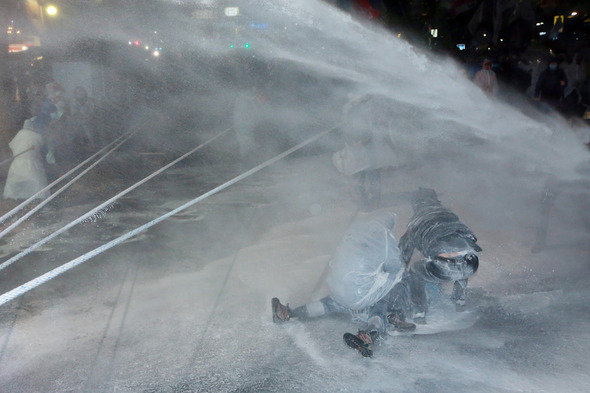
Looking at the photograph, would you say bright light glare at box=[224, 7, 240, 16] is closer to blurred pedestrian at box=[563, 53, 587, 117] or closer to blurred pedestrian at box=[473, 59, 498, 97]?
blurred pedestrian at box=[563, 53, 587, 117]

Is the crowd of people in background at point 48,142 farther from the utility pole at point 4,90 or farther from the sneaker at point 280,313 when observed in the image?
the sneaker at point 280,313

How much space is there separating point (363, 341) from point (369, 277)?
47cm

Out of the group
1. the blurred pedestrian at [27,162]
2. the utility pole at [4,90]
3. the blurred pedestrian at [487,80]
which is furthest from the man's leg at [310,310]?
the utility pole at [4,90]

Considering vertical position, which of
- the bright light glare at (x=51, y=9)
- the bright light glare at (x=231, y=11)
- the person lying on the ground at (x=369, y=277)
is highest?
the bright light glare at (x=231, y=11)

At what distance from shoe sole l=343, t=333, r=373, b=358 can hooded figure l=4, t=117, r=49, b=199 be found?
6.41 metres

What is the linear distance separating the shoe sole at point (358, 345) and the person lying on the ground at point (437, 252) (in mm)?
742

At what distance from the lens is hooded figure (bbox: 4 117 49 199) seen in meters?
7.97

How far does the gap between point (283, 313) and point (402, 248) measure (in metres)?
1.15

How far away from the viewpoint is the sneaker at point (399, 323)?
13.1 feet

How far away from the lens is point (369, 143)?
6.42 m

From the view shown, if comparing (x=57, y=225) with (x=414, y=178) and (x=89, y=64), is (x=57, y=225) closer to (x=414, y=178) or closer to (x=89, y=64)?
(x=414, y=178)

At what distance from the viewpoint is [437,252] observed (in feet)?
12.5

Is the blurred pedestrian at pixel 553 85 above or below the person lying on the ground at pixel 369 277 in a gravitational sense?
above

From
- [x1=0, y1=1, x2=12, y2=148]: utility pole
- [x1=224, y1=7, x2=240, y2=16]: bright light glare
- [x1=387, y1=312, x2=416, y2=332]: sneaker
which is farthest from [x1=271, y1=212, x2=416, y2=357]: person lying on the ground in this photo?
[x1=224, y1=7, x2=240, y2=16]: bright light glare
